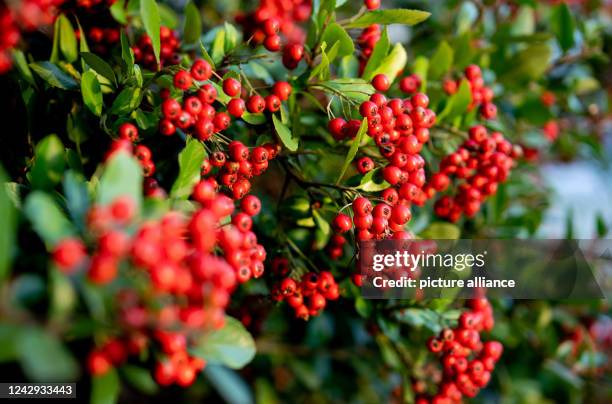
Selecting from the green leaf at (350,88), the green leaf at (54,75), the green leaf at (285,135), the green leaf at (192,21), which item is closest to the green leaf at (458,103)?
the green leaf at (350,88)

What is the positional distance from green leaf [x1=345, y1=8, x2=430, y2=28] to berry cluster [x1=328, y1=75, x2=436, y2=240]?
0.99 ft

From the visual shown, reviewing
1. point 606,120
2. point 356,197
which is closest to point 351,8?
point 356,197

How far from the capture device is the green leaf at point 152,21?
1.54 meters

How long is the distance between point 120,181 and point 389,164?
906 mm

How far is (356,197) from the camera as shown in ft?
5.29

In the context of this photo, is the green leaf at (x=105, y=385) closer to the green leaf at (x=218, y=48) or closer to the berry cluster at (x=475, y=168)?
the green leaf at (x=218, y=48)

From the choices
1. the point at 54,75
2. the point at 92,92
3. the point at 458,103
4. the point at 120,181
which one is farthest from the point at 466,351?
the point at 54,75

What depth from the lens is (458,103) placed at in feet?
6.84

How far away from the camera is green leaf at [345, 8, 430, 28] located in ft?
5.80

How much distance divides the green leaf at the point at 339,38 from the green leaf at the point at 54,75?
0.81 meters

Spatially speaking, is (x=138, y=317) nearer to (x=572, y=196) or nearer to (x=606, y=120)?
(x=606, y=120)

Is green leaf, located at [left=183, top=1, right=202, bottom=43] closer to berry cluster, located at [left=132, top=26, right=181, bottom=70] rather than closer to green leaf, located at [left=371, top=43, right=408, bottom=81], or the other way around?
berry cluster, located at [left=132, top=26, right=181, bottom=70]

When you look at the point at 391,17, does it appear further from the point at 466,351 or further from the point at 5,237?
the point at 5,237

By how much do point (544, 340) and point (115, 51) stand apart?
2565 millimetres
